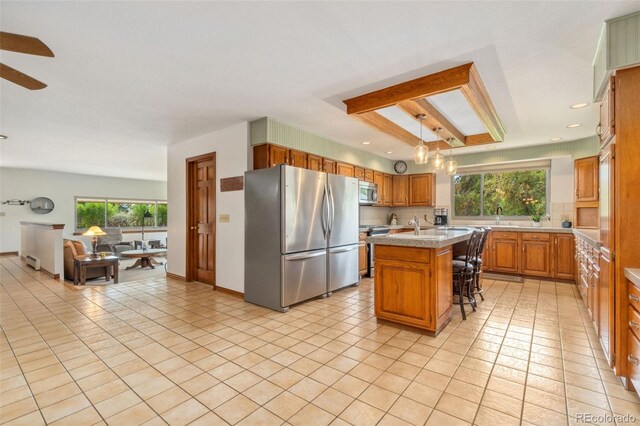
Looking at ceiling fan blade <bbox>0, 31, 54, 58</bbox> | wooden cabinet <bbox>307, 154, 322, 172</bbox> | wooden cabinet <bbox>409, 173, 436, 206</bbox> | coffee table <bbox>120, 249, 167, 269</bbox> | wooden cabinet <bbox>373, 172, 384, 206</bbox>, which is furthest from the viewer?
wooden cabinet <bbox>409, 173, 436, 206</bbox>

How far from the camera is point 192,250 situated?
5.30 meters

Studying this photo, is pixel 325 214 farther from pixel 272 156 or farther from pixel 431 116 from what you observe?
pixel 431 116

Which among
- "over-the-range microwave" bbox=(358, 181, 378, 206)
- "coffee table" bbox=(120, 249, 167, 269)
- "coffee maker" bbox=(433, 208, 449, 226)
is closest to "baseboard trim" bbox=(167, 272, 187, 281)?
"coffee table" bbox=(120, 249, 167, 269)

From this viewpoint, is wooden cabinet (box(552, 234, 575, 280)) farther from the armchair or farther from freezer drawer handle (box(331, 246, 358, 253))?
the armchair

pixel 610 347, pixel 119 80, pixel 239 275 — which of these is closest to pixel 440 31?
pixel 610 347

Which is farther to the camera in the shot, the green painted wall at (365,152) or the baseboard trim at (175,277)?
the baseboard trim at (175,277)

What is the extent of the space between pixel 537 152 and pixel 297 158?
176 inches

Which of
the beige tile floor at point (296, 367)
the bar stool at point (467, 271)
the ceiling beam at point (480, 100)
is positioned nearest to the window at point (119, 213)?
the beige tile floor at point (296, 367)

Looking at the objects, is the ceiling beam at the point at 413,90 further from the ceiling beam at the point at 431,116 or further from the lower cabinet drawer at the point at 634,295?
the lower cabinet drawer at the point at 634,295

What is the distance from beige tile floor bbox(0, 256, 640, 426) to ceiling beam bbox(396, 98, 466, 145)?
7.74 feet

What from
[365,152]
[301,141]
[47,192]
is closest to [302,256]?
[301,141]

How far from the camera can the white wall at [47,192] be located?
8.51 m

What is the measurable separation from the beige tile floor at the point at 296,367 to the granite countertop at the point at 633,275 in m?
0.77

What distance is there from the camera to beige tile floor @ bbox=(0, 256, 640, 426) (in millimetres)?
1839
